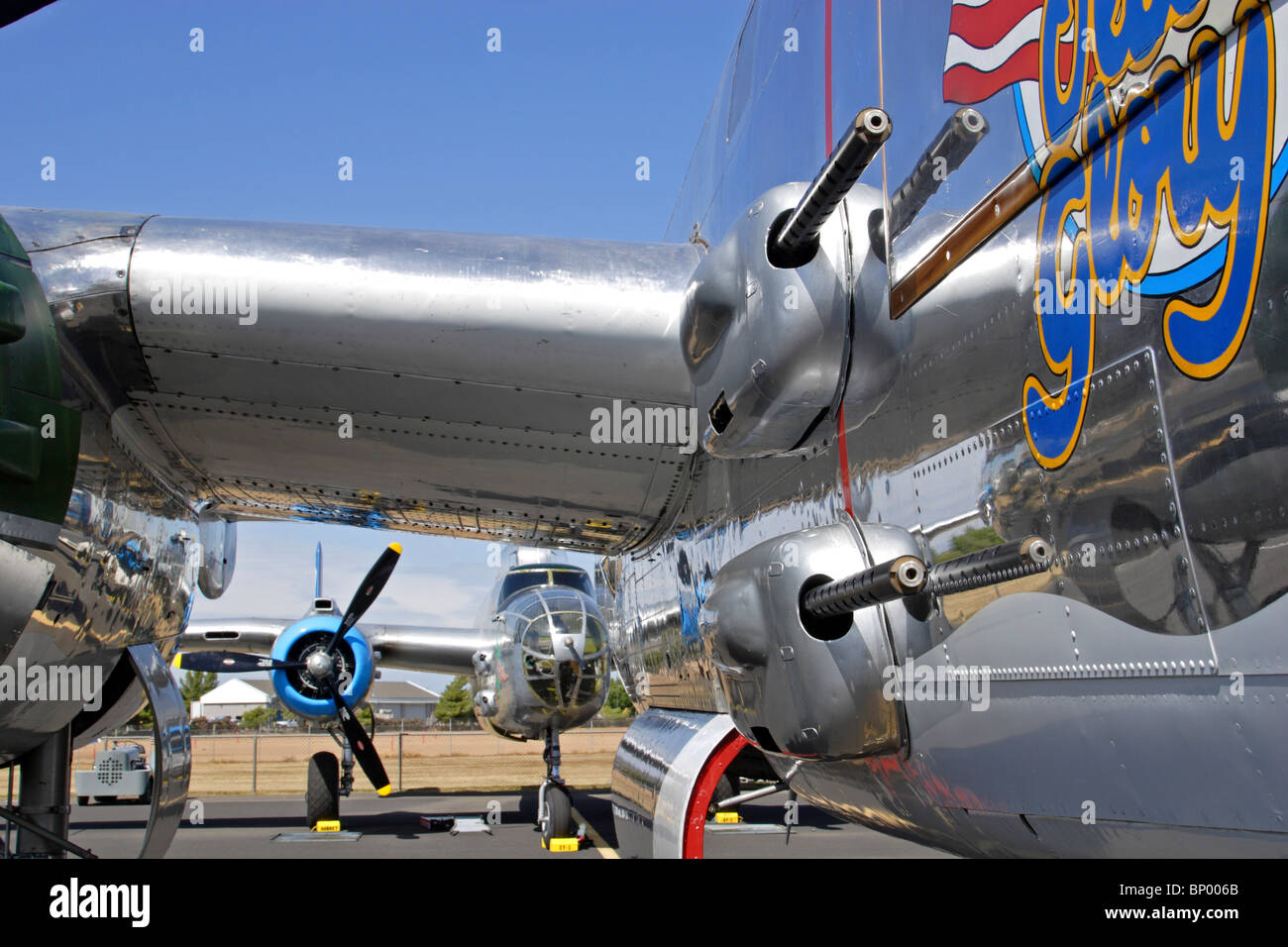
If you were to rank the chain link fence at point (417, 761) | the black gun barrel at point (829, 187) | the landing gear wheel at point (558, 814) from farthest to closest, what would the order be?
the chain link fence at point (417, 761), the landing gear wheel at point (558, 814), the black gun barrel at point (829, 187)

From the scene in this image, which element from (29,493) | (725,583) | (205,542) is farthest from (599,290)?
(205,542)

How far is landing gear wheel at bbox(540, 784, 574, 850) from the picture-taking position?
1278 centimetres

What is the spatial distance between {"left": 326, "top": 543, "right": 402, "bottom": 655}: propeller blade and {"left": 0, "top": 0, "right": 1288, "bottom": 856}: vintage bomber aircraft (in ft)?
23.6

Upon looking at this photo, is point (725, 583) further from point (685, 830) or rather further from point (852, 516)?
point (685, 830)

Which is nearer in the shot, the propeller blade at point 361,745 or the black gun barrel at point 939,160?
the black gun barrel at point 939,160

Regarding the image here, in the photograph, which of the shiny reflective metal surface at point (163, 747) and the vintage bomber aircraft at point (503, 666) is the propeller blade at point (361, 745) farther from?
the shiny reflective metal surface at point (163, 747)

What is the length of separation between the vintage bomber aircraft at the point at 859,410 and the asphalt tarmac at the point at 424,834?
5.80 meters

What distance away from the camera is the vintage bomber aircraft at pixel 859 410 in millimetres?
1687

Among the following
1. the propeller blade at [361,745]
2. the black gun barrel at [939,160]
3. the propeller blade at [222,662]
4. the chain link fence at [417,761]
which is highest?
the black gun barrel at [939,160]

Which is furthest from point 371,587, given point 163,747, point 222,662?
point 163,747

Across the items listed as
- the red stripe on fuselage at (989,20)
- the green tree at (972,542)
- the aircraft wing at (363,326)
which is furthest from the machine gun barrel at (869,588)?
the aircraft wing at (363,326)

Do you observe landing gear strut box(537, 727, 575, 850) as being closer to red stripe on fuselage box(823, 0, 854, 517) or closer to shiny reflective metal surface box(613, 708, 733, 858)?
shiny reflective metal surface box(613, 708, 733, 858)

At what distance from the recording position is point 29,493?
11.7 ft
